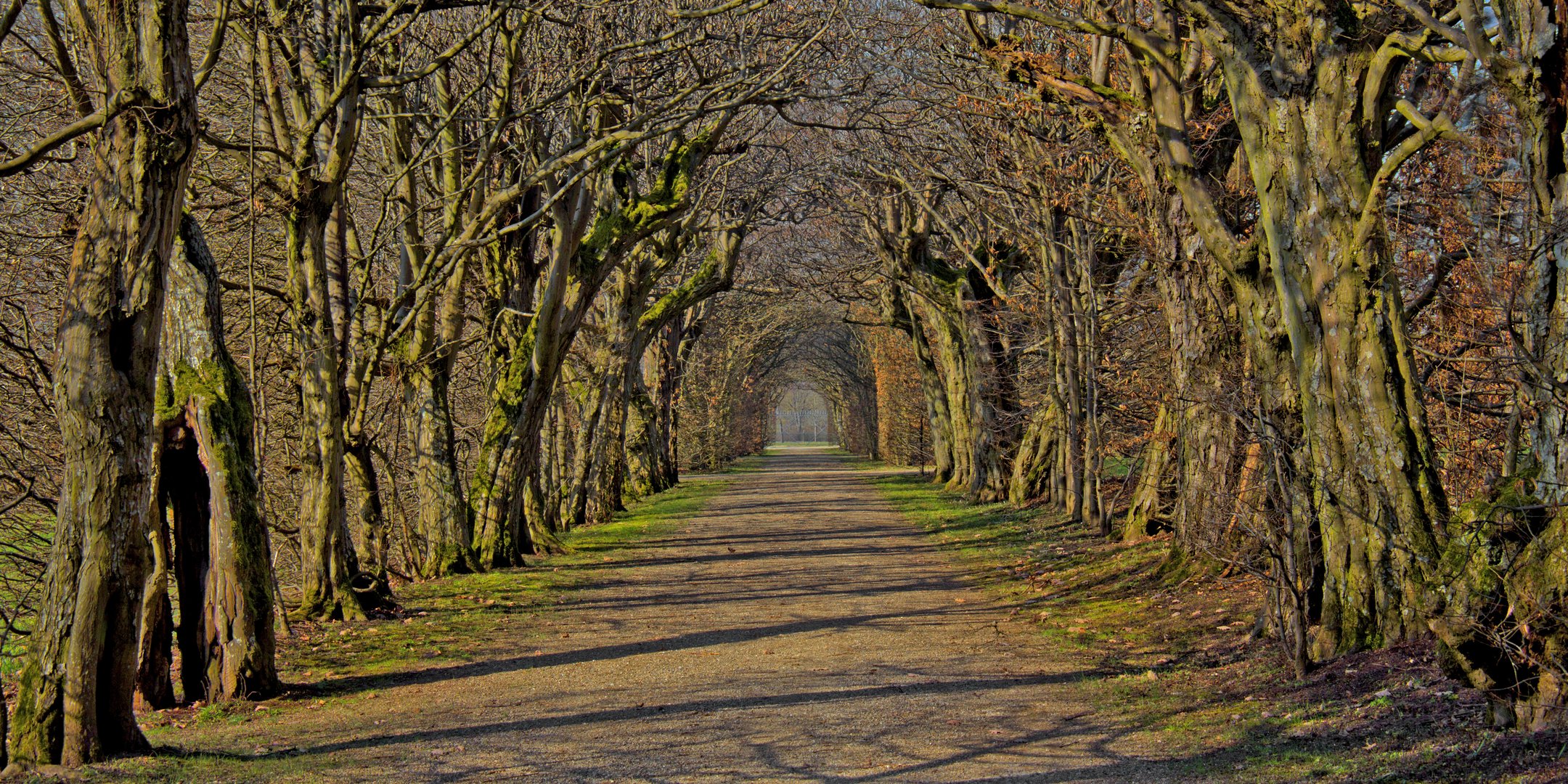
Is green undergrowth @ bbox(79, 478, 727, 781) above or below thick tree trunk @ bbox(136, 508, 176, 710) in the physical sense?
below

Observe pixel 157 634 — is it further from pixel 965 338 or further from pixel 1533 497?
pixel 965 338

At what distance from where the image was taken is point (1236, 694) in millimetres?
7152

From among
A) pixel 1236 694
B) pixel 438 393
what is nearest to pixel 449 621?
pixel 438 393

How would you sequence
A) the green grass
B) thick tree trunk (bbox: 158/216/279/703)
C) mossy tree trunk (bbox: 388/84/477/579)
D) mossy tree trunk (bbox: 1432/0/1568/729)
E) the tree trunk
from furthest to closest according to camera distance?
the tree trunk
mossy tree trunk (bbox: 388/84/477/579)
the green grass
thick tree trunk (bbox: 158/216/279/703)
mossy tree trunk (bbox: 1432/0/1568/729)

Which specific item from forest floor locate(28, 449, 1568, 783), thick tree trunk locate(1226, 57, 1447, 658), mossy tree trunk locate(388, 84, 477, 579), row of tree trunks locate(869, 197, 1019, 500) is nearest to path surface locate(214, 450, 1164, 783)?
forest floor locate(28, 449, 1568, 783)

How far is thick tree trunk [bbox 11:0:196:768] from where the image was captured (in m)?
5.89

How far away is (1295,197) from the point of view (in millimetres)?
7422

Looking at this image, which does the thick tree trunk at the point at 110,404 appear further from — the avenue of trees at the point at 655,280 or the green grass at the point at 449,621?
the green grass at the point at 449,621

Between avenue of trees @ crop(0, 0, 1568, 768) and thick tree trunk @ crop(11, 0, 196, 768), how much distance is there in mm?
20

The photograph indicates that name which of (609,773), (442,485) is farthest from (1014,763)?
(442,485)

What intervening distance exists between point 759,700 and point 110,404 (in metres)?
3.87

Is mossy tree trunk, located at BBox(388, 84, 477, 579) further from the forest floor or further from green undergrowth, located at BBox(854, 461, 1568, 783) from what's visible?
green undergrowth, located at BBox(854, 461, 1568, 783)

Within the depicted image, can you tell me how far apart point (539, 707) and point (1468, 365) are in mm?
7809

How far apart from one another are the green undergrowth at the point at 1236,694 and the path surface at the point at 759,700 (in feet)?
0.95
